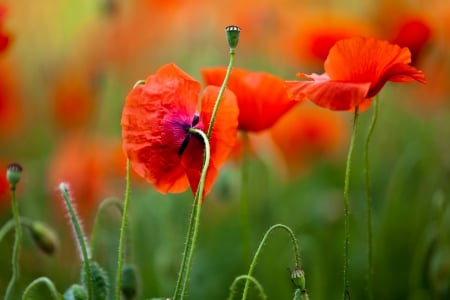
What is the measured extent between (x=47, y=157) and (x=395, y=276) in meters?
1.48

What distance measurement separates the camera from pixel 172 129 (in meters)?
1.38

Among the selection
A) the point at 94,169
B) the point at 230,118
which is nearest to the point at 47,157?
the point at 94,169

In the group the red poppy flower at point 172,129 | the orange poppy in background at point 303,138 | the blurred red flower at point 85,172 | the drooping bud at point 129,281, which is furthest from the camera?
the orange poppy in background at point 303,138

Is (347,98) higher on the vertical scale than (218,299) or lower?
higher

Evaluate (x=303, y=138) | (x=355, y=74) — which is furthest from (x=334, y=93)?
(x=303, y=138)

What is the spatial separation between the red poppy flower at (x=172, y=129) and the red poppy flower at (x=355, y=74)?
0.13 m

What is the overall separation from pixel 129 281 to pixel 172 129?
0.28 m

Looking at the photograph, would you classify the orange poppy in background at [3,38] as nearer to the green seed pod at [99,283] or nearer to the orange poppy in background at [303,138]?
the green seed pod at [99,283]

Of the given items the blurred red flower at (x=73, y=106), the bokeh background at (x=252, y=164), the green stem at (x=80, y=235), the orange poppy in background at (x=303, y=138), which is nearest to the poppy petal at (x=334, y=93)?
the green stem at (x=80, y=235)

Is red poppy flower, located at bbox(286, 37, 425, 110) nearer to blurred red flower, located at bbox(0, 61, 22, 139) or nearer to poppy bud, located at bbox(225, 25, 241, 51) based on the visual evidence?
poppy bud, located at bbox(225, 25, 241, 51)

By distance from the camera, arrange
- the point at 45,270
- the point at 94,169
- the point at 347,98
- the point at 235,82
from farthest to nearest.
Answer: the point at 94,169, the point at 45,270, the point at 235,82, the point at 347,98

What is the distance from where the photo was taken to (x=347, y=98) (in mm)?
1292

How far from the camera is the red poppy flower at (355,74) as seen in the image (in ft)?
4.25

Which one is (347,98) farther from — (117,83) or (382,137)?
(117,83)
